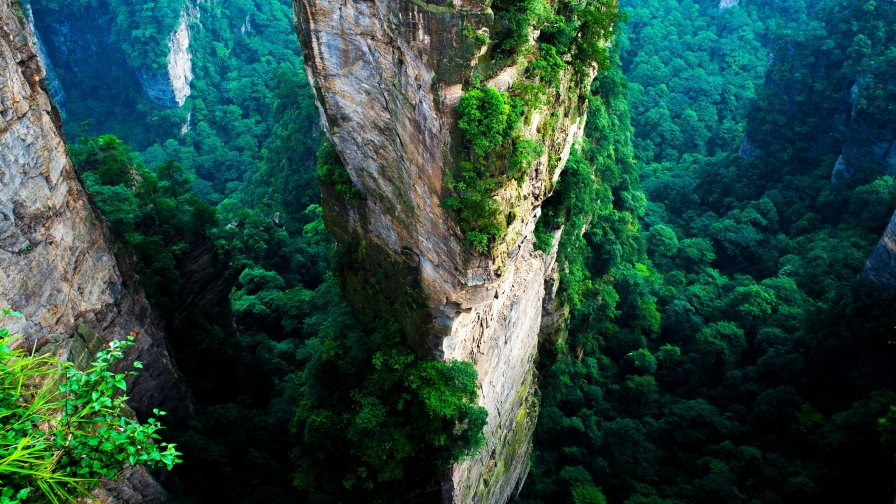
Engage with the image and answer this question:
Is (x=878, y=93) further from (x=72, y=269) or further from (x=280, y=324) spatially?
(x=72, y=269)

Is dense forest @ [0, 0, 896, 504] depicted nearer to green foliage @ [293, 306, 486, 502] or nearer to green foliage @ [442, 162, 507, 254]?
green foliage @ [293, 306, 486, 502]

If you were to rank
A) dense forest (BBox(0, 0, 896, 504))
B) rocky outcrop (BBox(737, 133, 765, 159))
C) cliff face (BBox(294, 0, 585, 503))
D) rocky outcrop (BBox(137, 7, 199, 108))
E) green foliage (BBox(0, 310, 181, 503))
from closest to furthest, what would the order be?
green foliage (BBox(0, 310, 181, 503)) → cliff face (BBox(294, 0, 585, 503)) → dense forest (BBox(0, 0, 896, 504)) → rocky outcrop (BBox(737, 133, 765, 159)) → rocky outcrop (BBox(137, 7, 199, 108))

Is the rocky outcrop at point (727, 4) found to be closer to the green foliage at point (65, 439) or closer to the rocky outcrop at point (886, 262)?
the rocky outcrop at point (886, 262)

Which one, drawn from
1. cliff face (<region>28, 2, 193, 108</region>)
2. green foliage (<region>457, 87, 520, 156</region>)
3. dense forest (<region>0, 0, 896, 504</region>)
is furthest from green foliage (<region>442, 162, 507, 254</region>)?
cliff face (<region>28, 2, 193, 108</region>)

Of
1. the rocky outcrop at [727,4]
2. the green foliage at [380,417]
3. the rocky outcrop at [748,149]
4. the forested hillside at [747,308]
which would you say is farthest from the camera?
the rocky outcrop at [727,4]

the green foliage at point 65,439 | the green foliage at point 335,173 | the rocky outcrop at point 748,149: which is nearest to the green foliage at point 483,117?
Answer: the green foliage at point 335,173

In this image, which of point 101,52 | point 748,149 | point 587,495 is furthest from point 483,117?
point 101,52
